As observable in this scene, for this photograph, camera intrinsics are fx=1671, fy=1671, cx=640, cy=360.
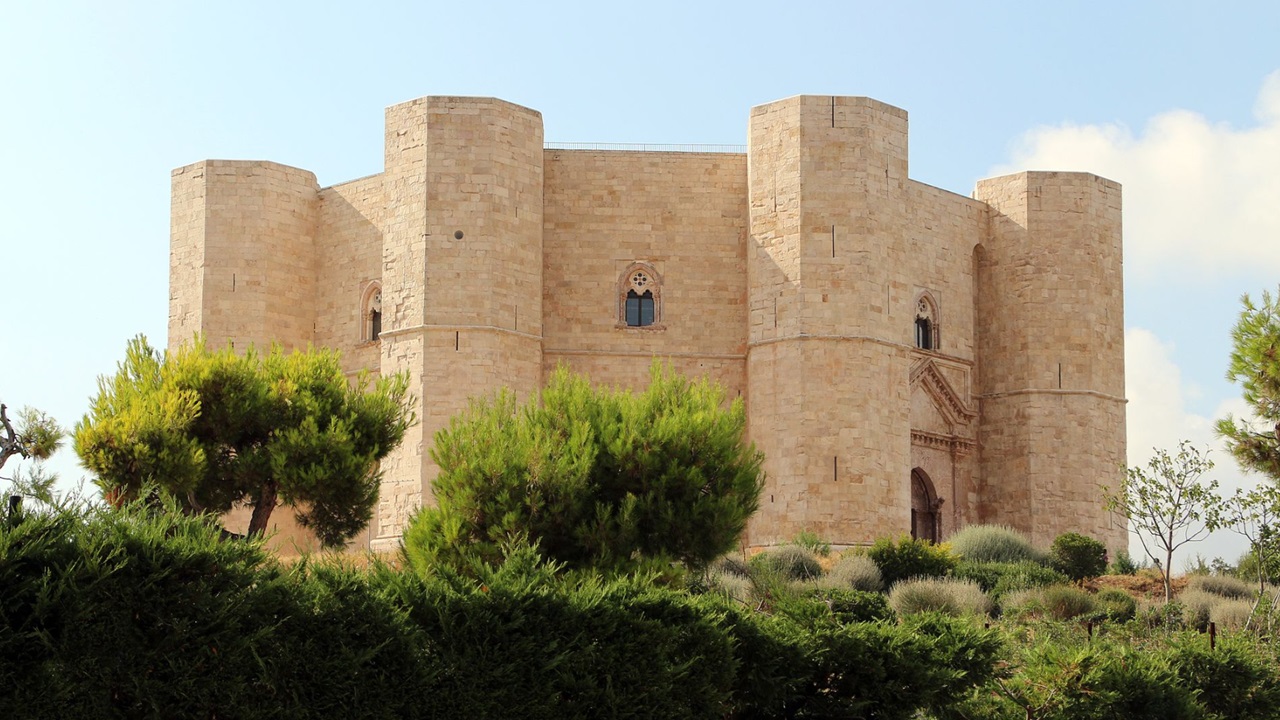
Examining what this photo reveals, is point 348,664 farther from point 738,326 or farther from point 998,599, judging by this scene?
point 738,326

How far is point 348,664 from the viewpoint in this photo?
1059 centimetres

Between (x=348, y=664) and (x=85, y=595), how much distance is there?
5.69 ft

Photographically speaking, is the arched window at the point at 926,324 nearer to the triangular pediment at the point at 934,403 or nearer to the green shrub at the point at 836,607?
the triangular pediment at the point at 934,403

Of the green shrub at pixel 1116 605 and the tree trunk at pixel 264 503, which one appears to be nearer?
the tree trunk at pixel 264 503

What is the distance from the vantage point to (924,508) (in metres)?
31.2

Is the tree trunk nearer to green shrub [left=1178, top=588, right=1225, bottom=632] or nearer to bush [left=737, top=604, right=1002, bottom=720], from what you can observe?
bush [left=737, top=604, right=1002, bottom=720]

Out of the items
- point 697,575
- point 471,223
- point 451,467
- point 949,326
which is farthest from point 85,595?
point 949,326

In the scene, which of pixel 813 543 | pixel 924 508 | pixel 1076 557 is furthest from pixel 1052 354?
pixel 813 543

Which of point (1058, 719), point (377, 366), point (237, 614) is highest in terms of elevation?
point (377, 366)

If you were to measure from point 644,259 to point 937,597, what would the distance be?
968cm

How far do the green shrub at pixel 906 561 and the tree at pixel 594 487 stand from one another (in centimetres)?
682

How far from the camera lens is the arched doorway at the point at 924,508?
102 feet

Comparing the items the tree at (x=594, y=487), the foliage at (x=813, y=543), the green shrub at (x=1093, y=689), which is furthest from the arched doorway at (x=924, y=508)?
the green shrub at (x=1093, y=689)

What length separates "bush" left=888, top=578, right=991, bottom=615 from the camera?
72.0ft
